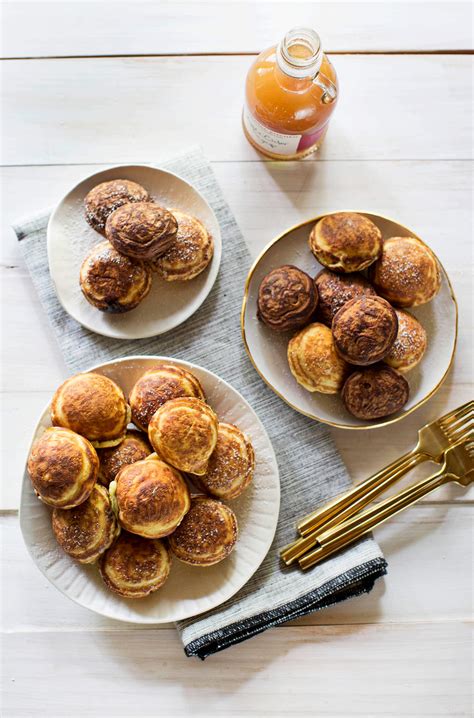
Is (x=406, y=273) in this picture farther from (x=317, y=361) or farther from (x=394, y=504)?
(x=394, y=504)

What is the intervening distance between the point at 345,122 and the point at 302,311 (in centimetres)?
64

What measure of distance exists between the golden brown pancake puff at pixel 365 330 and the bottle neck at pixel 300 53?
0.54 metres

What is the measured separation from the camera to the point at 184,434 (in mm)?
1454

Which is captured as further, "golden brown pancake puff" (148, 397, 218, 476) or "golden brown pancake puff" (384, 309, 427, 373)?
"golden brown pancake puff" (384, 309, 427, 373)

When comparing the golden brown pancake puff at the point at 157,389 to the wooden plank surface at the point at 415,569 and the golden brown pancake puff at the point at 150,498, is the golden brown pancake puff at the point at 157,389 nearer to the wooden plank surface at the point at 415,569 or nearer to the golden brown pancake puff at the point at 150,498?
the golden brown pancake puff at the point at 150,498

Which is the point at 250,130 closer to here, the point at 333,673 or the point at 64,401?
the point at 64,401

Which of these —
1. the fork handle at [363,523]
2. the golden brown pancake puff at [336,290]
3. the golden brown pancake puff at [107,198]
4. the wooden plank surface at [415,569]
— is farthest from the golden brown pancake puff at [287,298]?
the wooden plank surface at [415,569]

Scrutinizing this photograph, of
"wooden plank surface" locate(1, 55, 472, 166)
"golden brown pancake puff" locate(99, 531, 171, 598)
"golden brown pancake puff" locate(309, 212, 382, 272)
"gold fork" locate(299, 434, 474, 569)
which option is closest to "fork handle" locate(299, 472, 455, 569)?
"gold fork" locate(299, 434, 474, 569)

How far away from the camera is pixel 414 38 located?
1.87 meters

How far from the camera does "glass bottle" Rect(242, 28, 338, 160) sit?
4.89 ft

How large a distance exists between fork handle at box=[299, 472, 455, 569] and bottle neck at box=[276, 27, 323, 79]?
3.46ft

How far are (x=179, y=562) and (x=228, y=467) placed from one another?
0.29 metres

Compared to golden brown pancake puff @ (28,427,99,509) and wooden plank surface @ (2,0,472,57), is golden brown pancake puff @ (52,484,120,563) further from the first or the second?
wooden plank surface @ (2,0,472,57)

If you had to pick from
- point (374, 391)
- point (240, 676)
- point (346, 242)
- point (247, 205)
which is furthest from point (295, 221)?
point (240, 676)
